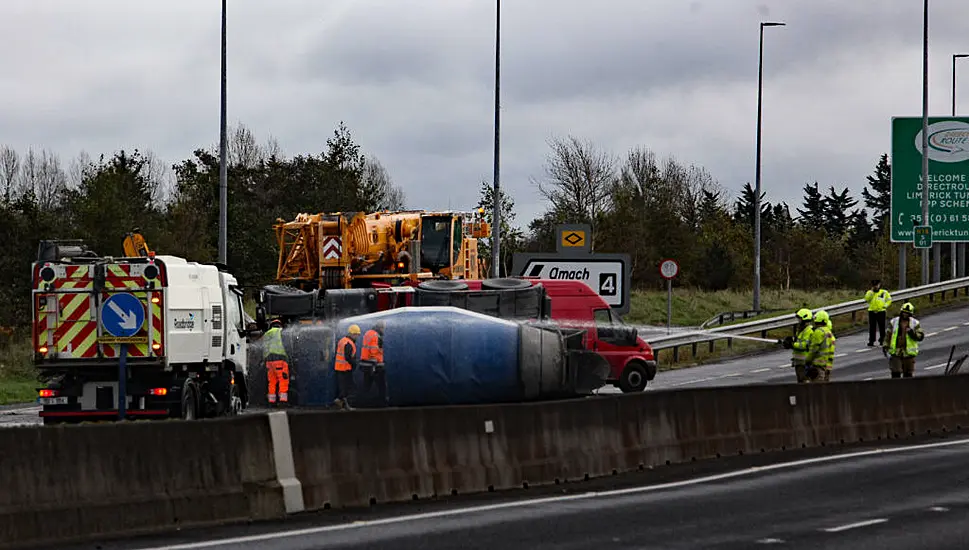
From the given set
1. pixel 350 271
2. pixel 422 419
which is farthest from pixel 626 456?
pixel 350 271

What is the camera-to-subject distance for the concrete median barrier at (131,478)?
1102 cm

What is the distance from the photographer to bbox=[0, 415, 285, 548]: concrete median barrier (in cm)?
1102

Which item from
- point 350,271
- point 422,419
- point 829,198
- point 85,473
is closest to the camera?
point 85,473

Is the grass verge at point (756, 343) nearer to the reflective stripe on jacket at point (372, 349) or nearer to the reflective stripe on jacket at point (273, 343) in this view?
the reflective stripe on jacket at point (273, 343)

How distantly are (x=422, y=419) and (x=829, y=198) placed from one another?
140 metres

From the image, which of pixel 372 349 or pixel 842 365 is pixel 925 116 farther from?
pixel 372 349

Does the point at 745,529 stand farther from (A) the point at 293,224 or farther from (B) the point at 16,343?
(B) the point at 16,343

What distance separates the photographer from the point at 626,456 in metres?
16.5

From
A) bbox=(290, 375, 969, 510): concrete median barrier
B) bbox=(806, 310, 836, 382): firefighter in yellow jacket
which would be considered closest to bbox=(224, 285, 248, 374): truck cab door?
bbox=(290, 375, 969, 510): concrete median barrier

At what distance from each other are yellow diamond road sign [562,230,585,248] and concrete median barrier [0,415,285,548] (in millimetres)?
17892

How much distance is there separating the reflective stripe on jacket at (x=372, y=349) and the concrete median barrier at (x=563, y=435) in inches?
200

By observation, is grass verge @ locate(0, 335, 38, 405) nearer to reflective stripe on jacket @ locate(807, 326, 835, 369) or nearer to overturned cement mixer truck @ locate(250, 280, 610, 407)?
overturned cement mixer truck @ locate(250, 280, 610, 407)

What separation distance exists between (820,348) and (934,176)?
2793 cm

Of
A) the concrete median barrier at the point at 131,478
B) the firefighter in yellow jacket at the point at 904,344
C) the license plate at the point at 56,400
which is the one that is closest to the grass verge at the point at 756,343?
the firefighter in yellow jacket at the point at 904,344
